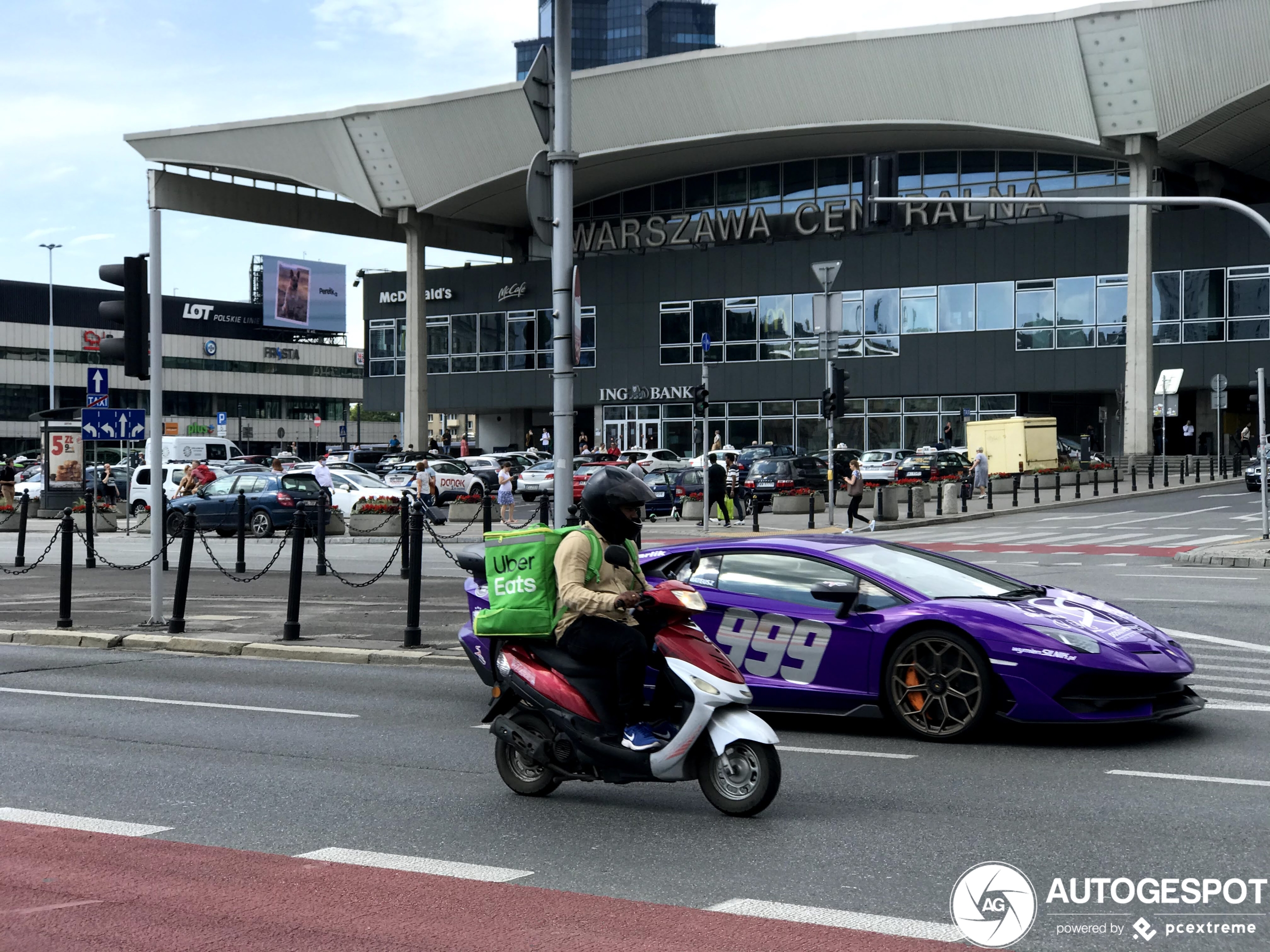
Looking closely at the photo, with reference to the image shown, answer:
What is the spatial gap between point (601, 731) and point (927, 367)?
194 feet

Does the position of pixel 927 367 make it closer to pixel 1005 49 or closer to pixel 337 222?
pixel 1005 49

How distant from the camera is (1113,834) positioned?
6262mm

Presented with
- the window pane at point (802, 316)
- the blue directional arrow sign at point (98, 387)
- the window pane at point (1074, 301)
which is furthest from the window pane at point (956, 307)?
the blue directional arrow sign at point (98, 387)

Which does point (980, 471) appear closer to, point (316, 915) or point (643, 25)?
point (316, 915)

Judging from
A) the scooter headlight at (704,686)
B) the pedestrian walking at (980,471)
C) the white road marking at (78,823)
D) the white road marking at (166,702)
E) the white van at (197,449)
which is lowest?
the white road marking at (166,702)

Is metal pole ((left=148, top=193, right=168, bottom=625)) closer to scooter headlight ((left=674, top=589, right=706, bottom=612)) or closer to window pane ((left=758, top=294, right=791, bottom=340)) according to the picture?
scooter headlight ((left=674, top=589, right=706, bottom=612))

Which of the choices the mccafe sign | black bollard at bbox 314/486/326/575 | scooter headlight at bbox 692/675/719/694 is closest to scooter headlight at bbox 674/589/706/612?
scooter headlight at bbox 692/675/719/694

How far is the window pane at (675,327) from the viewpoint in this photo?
69875 mm

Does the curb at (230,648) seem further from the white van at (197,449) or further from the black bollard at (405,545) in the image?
the white van at (197,449)

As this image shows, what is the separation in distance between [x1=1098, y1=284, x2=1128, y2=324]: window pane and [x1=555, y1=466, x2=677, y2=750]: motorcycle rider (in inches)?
2229

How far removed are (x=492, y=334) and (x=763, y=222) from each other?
1677cm

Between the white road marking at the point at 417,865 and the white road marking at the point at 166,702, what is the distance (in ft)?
12.4

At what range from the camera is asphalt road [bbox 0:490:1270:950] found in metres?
5.68

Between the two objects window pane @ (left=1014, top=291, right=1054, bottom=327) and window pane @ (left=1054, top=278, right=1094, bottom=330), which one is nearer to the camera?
window pane @ (left=1054, top=278, right=1094, bottom=330)
